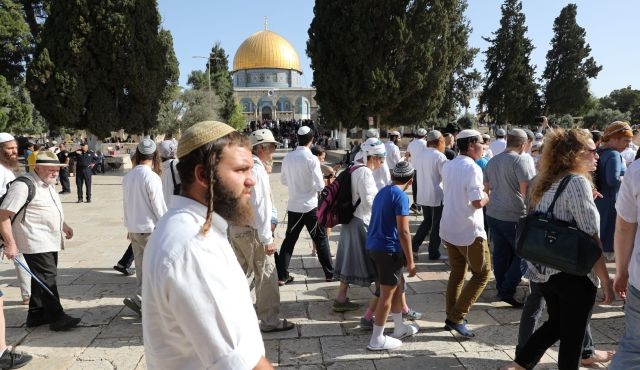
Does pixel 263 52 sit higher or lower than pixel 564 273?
higher

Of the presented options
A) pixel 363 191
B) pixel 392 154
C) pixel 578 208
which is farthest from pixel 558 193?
pixel 392 154

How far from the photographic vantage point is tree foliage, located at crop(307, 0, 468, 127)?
2359cm

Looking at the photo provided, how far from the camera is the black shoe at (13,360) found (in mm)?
3617

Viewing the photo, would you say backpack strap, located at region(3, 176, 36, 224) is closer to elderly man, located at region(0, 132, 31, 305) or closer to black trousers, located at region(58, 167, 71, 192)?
elderly man, located at region(0, 132, 31, 305)

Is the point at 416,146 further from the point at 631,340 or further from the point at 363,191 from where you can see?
the point at 631,340

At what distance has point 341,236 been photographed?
4.61 m

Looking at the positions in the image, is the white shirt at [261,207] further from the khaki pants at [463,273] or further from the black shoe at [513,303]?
the black shoe at [513,303]

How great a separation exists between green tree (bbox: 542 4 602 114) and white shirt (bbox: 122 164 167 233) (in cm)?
4208

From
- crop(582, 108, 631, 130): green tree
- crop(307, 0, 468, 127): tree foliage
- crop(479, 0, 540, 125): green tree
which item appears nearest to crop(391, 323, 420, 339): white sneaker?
crop(307, 0, 468, 127): tree foliage

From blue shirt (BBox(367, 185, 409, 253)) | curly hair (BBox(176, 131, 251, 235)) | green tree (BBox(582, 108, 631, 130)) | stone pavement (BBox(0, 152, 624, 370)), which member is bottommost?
stone pavement (BBox(0, 152, 624, 370))

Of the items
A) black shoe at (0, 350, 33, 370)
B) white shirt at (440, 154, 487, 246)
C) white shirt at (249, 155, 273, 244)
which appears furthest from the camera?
white shirt at (249, 155, 273, 244)

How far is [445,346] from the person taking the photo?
3.91 metres

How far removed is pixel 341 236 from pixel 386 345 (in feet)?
3.92

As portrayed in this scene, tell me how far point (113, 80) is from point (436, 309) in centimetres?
2279
